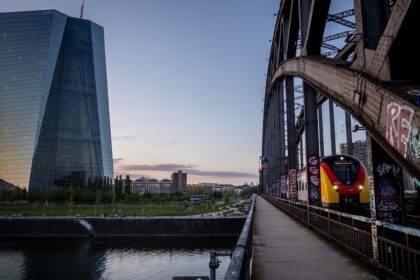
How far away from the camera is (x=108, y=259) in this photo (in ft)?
135

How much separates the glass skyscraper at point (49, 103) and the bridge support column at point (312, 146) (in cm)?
13937

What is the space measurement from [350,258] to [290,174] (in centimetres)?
1947

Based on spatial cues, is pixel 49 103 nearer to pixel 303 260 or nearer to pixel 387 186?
pixel 303 260

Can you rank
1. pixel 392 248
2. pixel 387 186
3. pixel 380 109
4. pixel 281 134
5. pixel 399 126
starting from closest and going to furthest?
pixel 399 126, pixel 380 109, pixel 392 248, pixel 387 186, pixel 281 134

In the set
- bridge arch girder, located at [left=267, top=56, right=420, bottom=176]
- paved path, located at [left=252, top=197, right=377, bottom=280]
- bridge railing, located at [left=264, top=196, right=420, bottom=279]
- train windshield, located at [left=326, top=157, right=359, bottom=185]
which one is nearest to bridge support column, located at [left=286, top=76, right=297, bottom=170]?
train windshield, located at [left=326, top=157, right=359, bottom=185]

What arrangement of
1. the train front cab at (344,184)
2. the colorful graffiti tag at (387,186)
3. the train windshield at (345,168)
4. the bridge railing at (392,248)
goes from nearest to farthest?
1. the bridge railing at (392,248)
2. the colorful graffiti tag at (387,186)
3. the train front cab at (344,184)
4. the train windshield at (345,168)

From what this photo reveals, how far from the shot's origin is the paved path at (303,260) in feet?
23.0

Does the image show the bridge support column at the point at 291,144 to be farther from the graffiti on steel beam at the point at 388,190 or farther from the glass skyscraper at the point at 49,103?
the glass skyscraper at the point at 49,103

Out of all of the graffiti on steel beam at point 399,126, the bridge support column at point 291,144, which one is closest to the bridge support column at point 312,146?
the bridge support column at point 291,144

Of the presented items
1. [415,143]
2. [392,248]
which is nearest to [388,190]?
[392,248]

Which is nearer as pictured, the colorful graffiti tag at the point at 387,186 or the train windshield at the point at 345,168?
the colorful graffiti tag at the point at 387,186

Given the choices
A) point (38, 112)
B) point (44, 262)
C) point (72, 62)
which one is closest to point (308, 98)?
point (44, 262)

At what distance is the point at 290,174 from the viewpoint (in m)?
27.8

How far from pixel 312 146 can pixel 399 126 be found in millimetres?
13581
